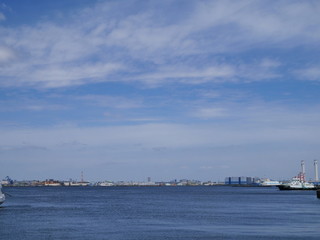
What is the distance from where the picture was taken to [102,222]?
6481 centimetres

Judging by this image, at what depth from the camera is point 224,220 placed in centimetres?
6619

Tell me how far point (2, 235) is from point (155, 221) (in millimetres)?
21913

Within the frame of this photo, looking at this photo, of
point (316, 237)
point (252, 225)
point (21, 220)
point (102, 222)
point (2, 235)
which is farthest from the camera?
point (21, 220)

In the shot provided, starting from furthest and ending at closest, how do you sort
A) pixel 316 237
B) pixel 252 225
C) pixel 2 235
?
1. pixel 252 225
2. pixel 2 235
3. pixel 316 237

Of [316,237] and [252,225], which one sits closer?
[316,237]

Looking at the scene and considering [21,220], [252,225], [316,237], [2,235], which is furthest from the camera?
[21,220]

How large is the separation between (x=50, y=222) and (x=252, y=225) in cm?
2786

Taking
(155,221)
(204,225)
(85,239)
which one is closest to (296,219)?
(204,225)

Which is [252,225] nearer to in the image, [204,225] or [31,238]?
[204,225]

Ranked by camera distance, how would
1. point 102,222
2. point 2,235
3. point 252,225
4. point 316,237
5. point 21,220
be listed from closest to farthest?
point 316,237 → point 2,235 → point 252,225 → point 102,222 → point 21,220

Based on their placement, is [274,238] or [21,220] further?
[21,220]

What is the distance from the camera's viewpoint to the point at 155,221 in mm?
65812

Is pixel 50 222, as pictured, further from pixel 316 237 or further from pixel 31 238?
pixel 316 237

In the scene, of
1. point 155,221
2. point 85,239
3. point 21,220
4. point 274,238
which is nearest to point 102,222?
point 155,221
